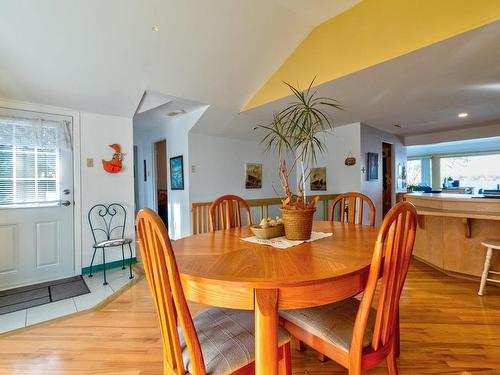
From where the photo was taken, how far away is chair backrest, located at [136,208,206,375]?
872 mm

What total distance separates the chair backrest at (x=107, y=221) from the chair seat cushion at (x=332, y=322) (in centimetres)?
297

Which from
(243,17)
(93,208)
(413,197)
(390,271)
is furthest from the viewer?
(413,197)

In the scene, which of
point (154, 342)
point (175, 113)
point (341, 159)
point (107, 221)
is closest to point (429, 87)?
point (341, 159)

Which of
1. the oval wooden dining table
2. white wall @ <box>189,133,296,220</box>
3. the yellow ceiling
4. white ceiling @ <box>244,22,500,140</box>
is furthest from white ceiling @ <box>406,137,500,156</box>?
the oval wooden dining table

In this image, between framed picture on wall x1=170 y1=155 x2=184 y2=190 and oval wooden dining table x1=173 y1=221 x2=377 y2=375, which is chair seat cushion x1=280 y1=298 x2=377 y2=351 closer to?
oval wooden dining table x1=173 y1=221 x2=377 y2=375

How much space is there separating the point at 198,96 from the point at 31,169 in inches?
85.7

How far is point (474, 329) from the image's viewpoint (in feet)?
6.21

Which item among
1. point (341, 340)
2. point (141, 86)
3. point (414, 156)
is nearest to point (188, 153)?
point (141, 86)

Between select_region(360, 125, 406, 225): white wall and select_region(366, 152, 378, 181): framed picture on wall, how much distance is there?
0.08 m

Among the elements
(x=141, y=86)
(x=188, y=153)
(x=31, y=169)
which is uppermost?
(x=141, y=86)

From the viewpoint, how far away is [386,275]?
1.02m

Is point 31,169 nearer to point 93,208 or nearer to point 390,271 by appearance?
point 93,208

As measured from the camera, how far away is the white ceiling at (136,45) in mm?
2262

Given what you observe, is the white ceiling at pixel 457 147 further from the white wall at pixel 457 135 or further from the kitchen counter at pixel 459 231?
the kitchen counter at pixel 459 231
